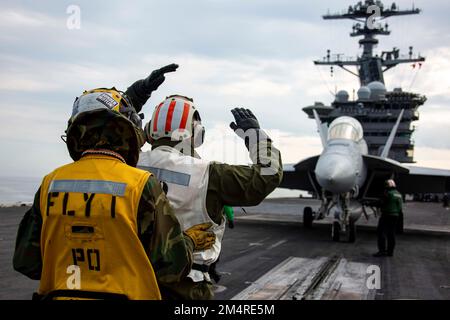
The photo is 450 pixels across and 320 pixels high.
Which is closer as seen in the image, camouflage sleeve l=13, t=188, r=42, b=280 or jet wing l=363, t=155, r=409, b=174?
camouflage sleeve l=13, t=188, r=42, b=280

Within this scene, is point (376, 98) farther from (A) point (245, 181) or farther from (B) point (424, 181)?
(A) point (245, 181)

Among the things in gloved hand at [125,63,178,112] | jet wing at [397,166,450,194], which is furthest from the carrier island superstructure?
gloved hand at [125,63,178,112]

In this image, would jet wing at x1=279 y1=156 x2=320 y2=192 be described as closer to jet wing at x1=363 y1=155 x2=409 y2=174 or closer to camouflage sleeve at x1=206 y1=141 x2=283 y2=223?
jet wing at x1=363 y1=155 x2=409 y2=174

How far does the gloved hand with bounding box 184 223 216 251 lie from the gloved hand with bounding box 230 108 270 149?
583 millimetres

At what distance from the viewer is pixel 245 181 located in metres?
2.69

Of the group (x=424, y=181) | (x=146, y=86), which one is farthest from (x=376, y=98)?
(x=146, y=86)

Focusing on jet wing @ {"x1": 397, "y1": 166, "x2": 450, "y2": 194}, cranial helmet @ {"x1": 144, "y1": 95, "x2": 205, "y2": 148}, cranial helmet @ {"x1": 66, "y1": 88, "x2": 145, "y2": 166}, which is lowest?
jet wing @ {"x1": 397, "y1": 166, "x2": 450, "y2": 194}

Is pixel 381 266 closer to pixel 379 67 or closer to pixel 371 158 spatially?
pixel 371 158

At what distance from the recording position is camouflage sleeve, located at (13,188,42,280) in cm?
226

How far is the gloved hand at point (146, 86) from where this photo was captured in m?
3.28

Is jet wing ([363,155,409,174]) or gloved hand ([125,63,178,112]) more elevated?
gloved hand ([125,63,178,112])

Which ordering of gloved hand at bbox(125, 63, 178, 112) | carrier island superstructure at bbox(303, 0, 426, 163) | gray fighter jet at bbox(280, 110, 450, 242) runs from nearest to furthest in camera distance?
gloved hand at bbox(125, 63, 178, 112)
gray fighter jet at bbox(280, 110, 450, 242)
carrier island superstructure at bbox(303, 0, 426, 163)

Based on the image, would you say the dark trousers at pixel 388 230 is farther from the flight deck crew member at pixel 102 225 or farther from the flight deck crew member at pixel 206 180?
the flight deck crew member at pixel 102 225

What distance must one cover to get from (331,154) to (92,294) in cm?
1226
